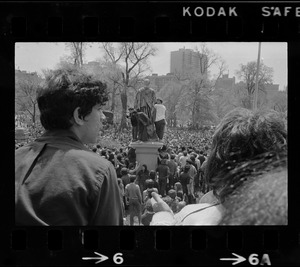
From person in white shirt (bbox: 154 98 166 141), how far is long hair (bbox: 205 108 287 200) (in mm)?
410

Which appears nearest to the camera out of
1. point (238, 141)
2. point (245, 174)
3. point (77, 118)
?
point (238, 141)

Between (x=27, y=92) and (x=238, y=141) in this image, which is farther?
(x=27, y=92)

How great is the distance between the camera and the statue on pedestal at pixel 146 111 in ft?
12.0

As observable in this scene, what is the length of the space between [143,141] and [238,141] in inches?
28.1

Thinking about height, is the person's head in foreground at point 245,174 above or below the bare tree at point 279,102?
below

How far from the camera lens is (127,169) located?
370 centimetres

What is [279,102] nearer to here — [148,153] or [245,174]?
[245,174]

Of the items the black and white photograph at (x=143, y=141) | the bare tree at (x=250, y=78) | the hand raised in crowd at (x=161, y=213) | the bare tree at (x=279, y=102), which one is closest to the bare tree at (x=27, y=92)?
the black and white photograph at (x=143, y=141)
